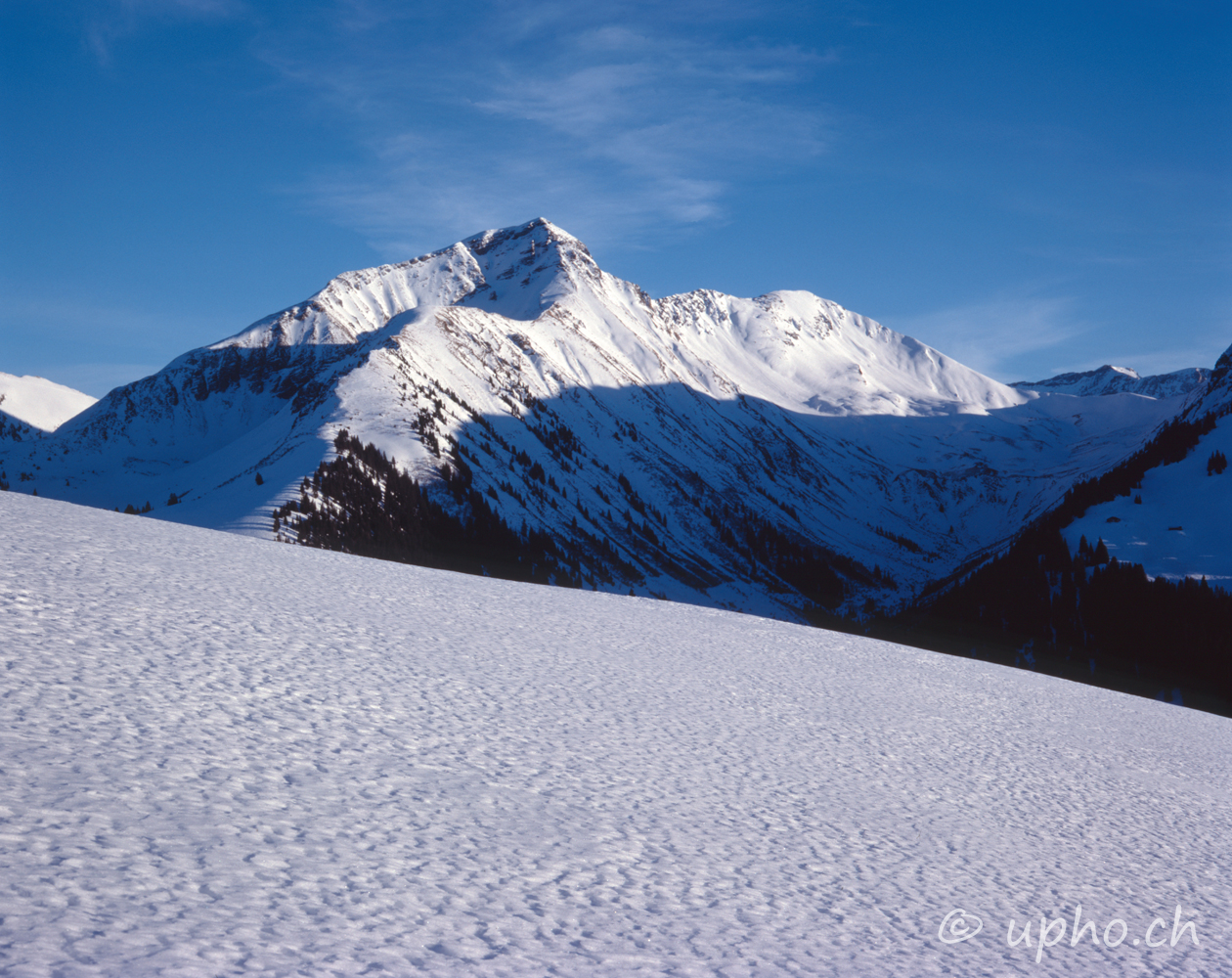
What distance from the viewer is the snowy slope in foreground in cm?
803

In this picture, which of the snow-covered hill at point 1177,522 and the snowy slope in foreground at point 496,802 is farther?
the snow-covered hill at point 1177,522

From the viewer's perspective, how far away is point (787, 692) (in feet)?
68.6

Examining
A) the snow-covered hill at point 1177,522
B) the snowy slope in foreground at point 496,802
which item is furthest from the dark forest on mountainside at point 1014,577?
the snowy slope in foreground at point 496,802

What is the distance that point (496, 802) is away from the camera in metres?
11.4

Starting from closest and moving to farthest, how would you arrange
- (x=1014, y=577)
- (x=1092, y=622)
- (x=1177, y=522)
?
(x=1092, y=622) < (x=1177, y=522) < (x=1014, y=577)

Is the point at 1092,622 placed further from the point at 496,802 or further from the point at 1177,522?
the point at 496,802

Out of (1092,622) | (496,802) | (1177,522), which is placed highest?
(1177,522)

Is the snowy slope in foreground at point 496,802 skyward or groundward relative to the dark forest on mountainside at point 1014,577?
groundward

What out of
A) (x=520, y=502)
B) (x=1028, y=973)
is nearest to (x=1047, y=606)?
(x=520, y=502)

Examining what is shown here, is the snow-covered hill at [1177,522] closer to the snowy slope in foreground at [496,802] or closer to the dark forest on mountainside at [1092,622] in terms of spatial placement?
the dark forest on mountainside at [1092,622]

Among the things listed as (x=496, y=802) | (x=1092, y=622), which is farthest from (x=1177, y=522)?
(x=496, y=802)

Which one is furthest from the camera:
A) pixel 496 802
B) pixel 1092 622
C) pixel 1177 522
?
pixel 1177 522

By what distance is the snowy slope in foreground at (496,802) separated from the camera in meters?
8.03

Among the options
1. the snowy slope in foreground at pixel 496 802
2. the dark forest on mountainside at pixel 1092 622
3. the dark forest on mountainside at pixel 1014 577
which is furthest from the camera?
the dark forest on mountainside at pixel 1014 577
